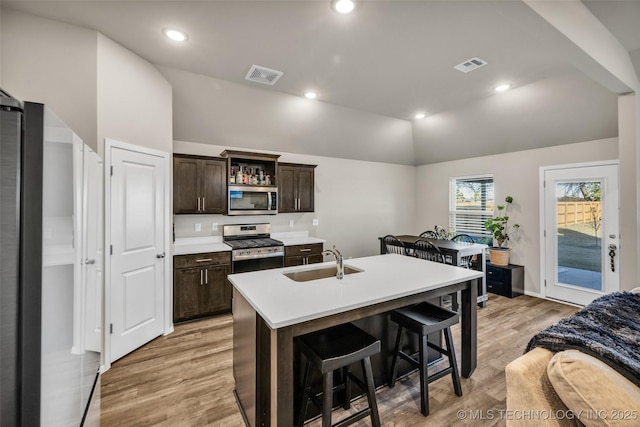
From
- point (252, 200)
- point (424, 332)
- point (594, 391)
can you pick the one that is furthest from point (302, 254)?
point (594, 391)

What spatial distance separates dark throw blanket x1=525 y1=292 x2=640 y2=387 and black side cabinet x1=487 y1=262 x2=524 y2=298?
332 centimetres

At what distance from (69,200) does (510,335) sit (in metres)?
4.17

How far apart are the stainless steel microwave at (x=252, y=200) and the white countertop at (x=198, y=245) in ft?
1.76

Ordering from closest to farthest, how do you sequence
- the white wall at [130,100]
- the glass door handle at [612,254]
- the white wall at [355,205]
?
the white wall at [130,100] → the glass door handle at [612,254] → the white wall at [355,205]

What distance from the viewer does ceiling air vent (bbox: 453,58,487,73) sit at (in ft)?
9.51

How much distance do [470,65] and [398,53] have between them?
0.90 m

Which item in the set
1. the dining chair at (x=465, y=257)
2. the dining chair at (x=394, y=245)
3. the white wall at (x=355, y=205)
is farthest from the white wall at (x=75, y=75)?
the dining chair at (x=465, y=257)

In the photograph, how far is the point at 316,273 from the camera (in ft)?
8.04

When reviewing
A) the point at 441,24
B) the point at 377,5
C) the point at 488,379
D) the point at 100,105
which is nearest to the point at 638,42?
the point at 441,24

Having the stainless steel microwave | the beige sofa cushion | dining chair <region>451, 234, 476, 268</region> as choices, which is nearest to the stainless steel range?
the stainless steel microwave

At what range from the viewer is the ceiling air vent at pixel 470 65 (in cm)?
290

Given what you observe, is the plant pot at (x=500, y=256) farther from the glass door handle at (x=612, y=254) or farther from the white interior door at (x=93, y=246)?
the white interior door at (x=93, y=246)

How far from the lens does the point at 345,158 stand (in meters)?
5.61

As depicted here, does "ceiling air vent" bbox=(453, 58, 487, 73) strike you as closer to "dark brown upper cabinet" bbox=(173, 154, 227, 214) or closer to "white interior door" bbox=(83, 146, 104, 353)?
"dark brown upper cabinet" bbox=(173, 154, 227, 214)
